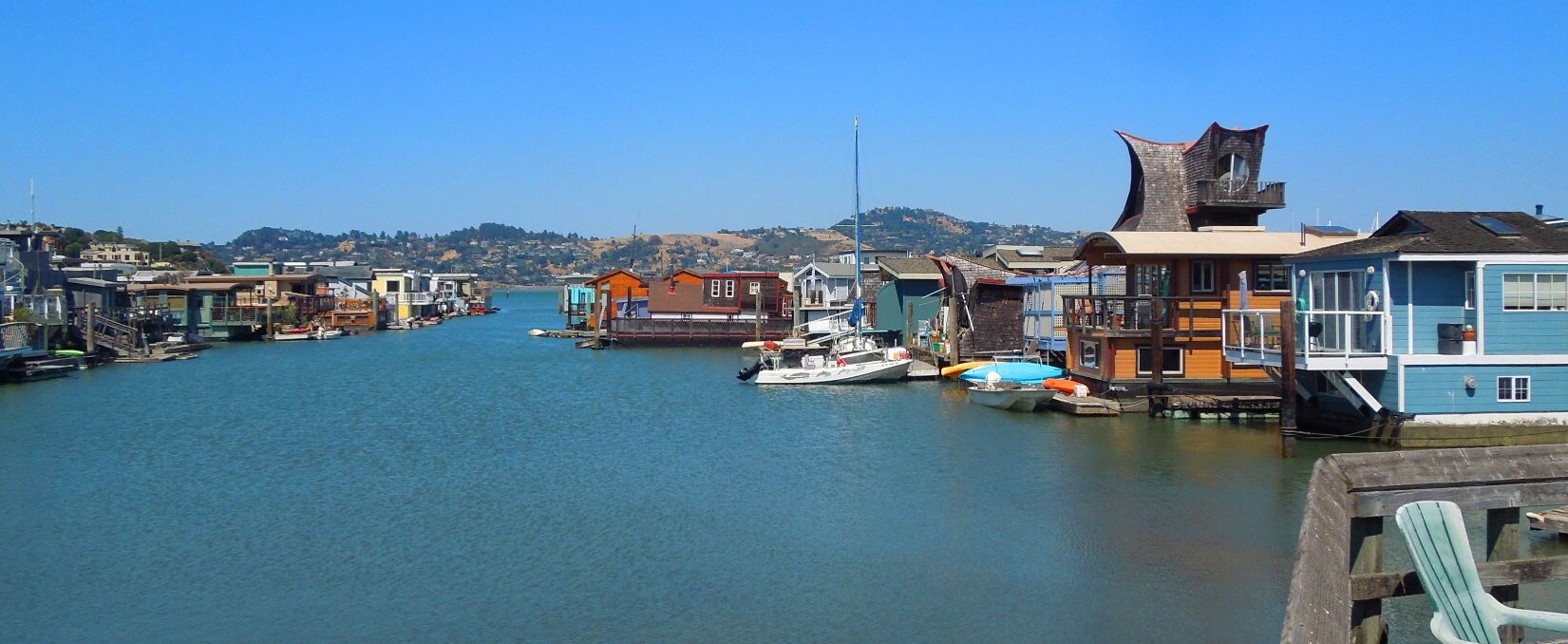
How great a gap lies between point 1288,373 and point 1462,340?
3.47 metres

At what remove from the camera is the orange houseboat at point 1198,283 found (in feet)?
101

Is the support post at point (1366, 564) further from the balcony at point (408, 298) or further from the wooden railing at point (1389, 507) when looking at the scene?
the balcony at point (408, 298)

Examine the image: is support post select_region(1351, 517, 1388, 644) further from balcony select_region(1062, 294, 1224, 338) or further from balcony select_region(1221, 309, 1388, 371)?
balcony select_region(1062, 294, 1224, 338)

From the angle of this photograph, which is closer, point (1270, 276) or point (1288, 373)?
point (1288, 373)

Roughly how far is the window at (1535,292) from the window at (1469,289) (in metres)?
0.55

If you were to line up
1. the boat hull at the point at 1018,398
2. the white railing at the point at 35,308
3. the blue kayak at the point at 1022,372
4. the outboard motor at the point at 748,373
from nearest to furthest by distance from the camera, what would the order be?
the boat hull at the point at 1018,398 < the blue kayak at the point at 1022,372 < the outboard motor at the point at 748,373 < the white railing at the point at 35,308

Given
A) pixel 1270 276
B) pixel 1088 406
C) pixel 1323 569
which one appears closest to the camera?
pixel 1323 569

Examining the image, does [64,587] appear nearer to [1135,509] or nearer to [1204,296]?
[1135,509]

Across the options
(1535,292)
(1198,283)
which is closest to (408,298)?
(1198,283)

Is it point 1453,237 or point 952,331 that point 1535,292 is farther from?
point 952,331

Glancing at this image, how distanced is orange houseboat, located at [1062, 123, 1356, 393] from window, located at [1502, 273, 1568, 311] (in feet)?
21.4

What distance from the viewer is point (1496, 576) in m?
5.68

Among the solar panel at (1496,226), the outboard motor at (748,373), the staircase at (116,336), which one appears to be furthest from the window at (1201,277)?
the staircase at (116,336)

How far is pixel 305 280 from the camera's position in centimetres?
8831
